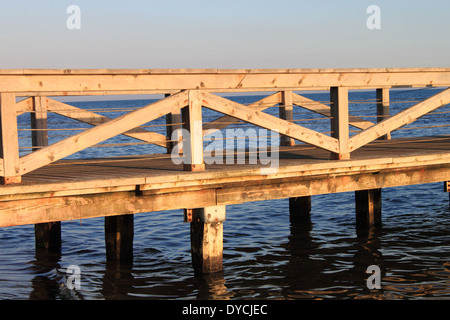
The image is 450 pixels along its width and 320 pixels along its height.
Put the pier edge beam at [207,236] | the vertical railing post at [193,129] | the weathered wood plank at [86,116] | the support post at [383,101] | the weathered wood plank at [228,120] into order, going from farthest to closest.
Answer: the support post at [383,101], the weathered wood plank at [228,120], the weathered wood plank at [86,116], the pier edge beam at [207,236], the vertical railing post at [193,129]

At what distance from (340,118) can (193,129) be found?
7.53ft

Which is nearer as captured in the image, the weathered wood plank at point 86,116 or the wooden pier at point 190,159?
the wooden pier at point 190,159

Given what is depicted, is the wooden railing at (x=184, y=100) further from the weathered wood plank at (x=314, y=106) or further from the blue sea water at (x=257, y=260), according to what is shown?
the weathered wood plank at (x=314, y=106)

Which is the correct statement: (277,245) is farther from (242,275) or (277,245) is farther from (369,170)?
(369,170)

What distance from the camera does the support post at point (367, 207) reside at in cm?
1138

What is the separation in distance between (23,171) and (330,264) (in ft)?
16.3

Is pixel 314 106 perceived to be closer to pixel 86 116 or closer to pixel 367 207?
pixel 367 207

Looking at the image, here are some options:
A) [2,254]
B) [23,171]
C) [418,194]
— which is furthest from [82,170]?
[418,194]

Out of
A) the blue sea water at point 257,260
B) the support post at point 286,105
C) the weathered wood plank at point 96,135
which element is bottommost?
the blue sea water at point 257,260

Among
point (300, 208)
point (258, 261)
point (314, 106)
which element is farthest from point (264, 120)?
point (300, 208)

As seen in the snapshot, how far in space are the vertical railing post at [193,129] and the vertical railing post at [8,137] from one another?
6.56 ft

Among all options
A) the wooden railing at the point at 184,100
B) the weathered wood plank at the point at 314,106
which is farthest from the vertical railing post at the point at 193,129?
the weathered wood plank at the point at 314,106

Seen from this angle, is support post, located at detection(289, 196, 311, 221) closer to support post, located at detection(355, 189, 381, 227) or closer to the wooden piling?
support post, located at detection(355, 189, 381, 227)

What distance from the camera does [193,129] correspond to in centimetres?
735
